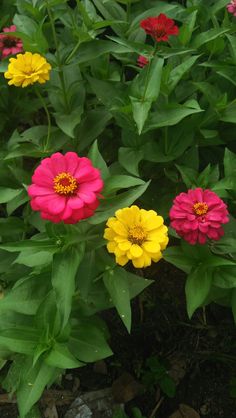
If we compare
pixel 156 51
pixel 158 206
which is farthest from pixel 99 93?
pixel 158 206

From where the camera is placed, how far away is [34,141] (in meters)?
1.62

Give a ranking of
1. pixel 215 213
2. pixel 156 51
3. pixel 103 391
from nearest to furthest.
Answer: pixel 215 213, pixel 156 51, pixel 103 391

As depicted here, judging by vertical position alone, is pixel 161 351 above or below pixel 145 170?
below

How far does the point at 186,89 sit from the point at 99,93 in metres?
0.30

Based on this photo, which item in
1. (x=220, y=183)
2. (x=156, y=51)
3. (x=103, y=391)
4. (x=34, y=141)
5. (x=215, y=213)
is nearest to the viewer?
(x=215, y=213)

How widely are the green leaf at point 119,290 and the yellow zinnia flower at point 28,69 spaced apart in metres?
0.62

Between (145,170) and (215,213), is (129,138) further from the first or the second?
(215,213)

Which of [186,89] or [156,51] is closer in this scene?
[156,51]

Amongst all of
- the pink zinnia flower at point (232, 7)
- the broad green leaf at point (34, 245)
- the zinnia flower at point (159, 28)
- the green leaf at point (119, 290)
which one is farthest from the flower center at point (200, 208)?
the pink zinnia flower at point (232, 7)

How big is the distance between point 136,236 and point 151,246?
0.05 metres

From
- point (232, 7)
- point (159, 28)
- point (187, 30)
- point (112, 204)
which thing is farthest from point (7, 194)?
point (232, 7)

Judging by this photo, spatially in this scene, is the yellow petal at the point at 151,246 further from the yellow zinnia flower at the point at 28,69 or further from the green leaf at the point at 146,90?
the yellow zinnia flower at the point at 28,69

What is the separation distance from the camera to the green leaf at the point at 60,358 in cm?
113

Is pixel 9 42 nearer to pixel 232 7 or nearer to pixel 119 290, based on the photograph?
pixel 232 7
